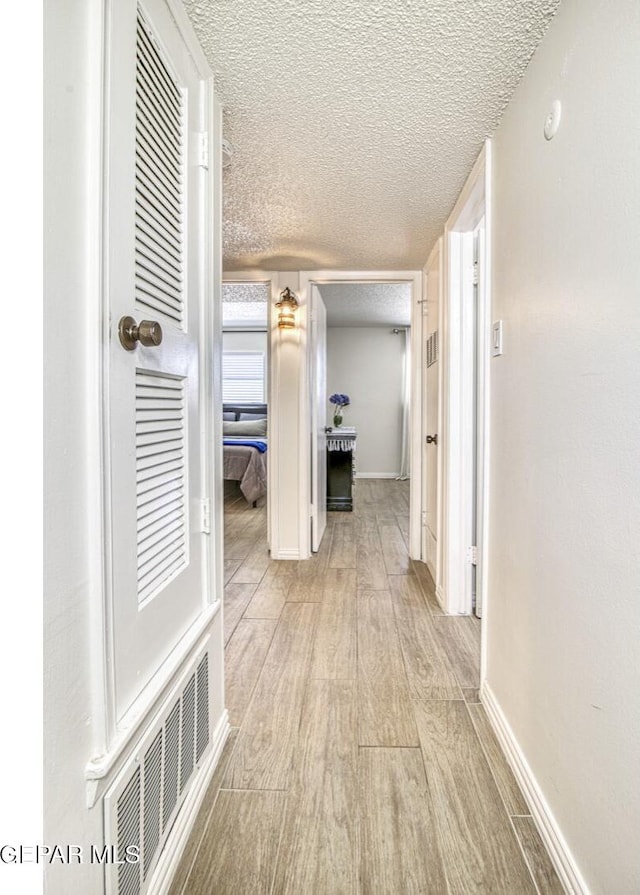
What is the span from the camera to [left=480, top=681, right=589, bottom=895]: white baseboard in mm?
1035

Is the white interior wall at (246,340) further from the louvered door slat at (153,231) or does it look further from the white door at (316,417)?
the louvered door slat at (153,231)

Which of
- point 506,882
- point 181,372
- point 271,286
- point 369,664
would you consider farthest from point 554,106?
point 271,286

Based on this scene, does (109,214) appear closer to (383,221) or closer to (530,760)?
(530,760)

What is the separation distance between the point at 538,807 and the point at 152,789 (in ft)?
3.08

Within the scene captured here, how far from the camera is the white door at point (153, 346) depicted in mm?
858

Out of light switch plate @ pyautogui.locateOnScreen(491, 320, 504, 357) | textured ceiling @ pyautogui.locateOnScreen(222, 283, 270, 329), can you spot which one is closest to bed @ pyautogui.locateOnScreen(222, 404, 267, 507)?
textured ceiling @ pyautogui.locateOnScreen(222, 283, 270, 329)

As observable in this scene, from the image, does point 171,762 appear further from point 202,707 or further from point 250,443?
point 250,443

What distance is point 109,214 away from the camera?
0.82 meters

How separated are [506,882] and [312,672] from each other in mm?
1010

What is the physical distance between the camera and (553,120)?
119cm

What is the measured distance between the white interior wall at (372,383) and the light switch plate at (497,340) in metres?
5.64

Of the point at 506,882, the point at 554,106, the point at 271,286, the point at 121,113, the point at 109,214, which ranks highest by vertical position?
the point at 271,286

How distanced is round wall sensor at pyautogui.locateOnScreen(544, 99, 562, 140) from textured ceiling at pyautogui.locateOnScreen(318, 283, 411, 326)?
3.12 m

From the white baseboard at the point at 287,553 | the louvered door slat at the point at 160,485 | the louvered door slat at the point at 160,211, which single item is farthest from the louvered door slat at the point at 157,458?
the white baseboard at the point at 287,553
